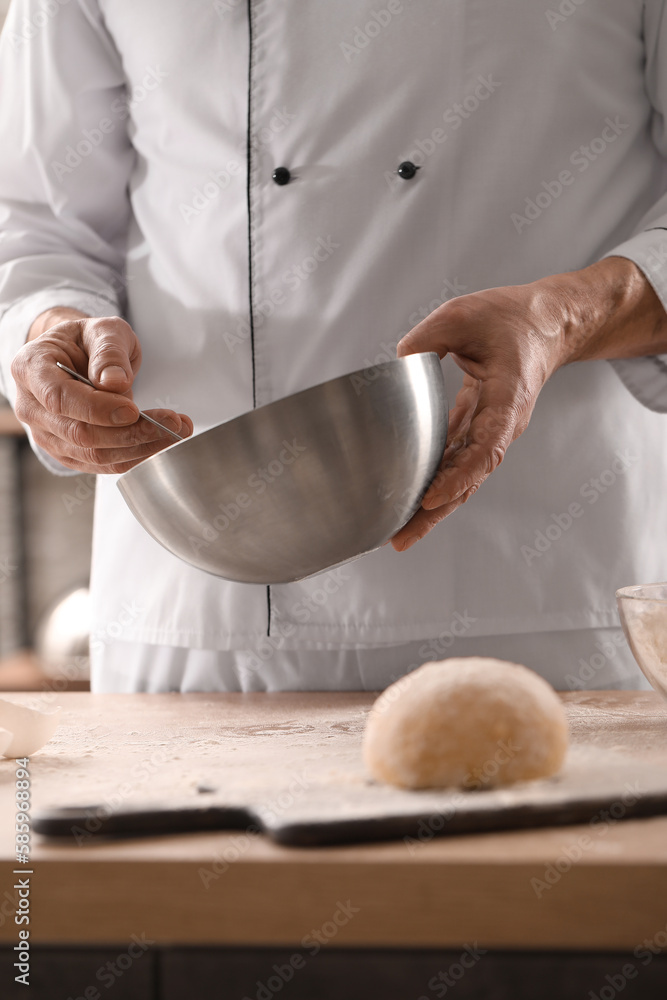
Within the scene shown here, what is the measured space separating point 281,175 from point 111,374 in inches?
11.2

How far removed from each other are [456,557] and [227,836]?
1.47 feet

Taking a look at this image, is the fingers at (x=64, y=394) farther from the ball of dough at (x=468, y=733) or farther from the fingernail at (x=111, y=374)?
the ball of dough at (x=468, y=733)

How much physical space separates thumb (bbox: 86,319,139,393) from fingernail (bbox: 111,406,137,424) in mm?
29

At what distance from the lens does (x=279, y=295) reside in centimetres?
88

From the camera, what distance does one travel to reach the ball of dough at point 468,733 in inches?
18.7
